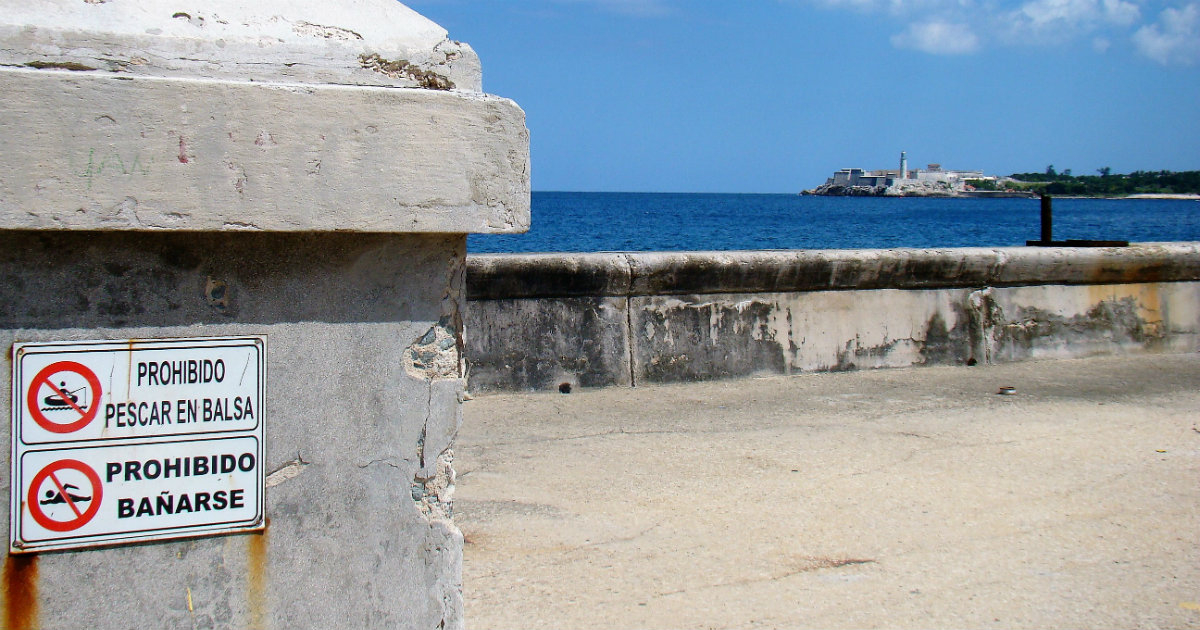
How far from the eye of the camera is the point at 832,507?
4.12m

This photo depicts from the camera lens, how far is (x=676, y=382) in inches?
254

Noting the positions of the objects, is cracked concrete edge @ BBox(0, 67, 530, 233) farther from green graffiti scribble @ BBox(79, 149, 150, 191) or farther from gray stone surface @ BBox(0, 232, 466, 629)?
gray stone surface @ BBox(0, 232, 466, 629)

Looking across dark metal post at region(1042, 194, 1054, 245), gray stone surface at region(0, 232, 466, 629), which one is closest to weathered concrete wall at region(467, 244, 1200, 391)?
dark metal post at region(1042, 194, 1054, 245)

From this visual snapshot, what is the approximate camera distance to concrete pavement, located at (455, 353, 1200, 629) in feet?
10.5

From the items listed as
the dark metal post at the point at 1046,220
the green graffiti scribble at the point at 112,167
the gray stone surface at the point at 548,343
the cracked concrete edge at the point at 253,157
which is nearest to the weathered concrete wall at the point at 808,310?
the gray stone surface at the point at 548,343

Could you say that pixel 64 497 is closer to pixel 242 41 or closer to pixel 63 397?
pixel 63 397

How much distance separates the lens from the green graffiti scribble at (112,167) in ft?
5.98

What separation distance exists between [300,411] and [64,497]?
48 cm

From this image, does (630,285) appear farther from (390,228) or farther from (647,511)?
(390,228)

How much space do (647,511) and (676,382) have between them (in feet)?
8.02

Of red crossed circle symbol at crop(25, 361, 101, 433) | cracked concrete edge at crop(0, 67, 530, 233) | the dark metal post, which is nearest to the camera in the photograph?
cracked concrete edge at crop(0, 67, 530, 233)

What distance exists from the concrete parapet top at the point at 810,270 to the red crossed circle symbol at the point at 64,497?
13.0ft

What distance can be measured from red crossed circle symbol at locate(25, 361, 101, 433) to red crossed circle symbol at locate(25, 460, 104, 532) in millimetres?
75

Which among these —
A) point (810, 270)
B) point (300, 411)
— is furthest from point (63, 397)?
point (810, 270)
